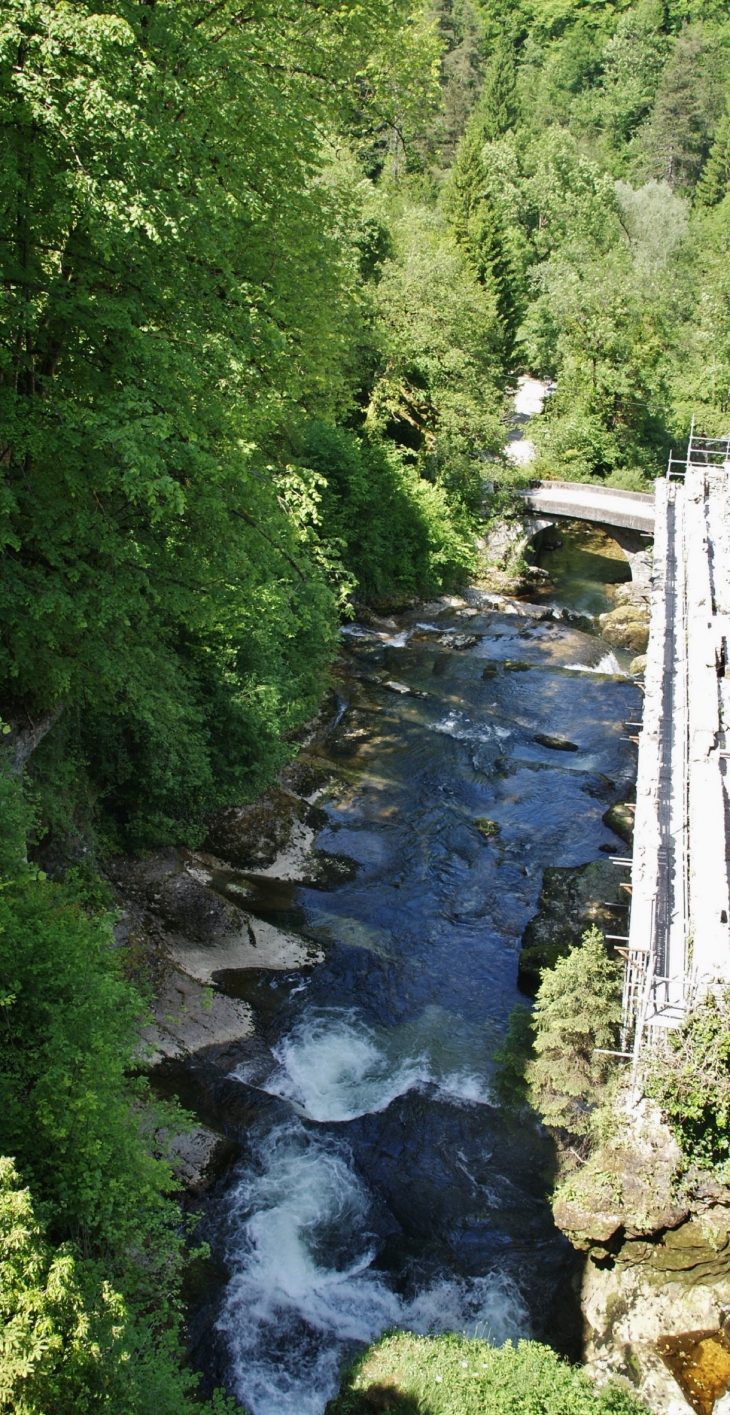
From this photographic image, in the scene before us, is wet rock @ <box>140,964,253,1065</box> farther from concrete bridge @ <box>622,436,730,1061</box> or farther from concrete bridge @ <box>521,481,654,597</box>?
concrete bridge @ <box>521,481,654,597</box>

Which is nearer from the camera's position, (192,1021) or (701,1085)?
(701,1085)

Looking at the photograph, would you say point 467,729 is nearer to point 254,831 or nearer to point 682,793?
point 254,831

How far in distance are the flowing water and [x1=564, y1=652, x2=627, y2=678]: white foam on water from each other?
3.68m

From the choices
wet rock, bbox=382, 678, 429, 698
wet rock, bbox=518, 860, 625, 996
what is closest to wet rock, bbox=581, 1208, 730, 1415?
wet rock, bbox=518, 860, 625, 996

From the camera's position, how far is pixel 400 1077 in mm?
13477

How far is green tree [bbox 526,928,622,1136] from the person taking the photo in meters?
11.9

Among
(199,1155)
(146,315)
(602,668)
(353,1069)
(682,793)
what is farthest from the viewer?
(602,668)

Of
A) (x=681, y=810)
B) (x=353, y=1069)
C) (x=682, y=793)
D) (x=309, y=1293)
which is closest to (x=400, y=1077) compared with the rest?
(x=353, y=1069)

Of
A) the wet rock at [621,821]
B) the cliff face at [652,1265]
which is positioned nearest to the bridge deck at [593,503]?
the wet rock at [621,821]

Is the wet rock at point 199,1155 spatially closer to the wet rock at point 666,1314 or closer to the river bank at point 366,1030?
the river bank at point 366,1030

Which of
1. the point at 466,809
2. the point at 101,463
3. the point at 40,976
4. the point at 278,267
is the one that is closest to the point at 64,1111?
the point at 40,976

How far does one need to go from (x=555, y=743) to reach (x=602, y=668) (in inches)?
241

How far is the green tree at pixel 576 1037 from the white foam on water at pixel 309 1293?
7.09 ft

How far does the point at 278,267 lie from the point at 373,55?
4619 millimetres
